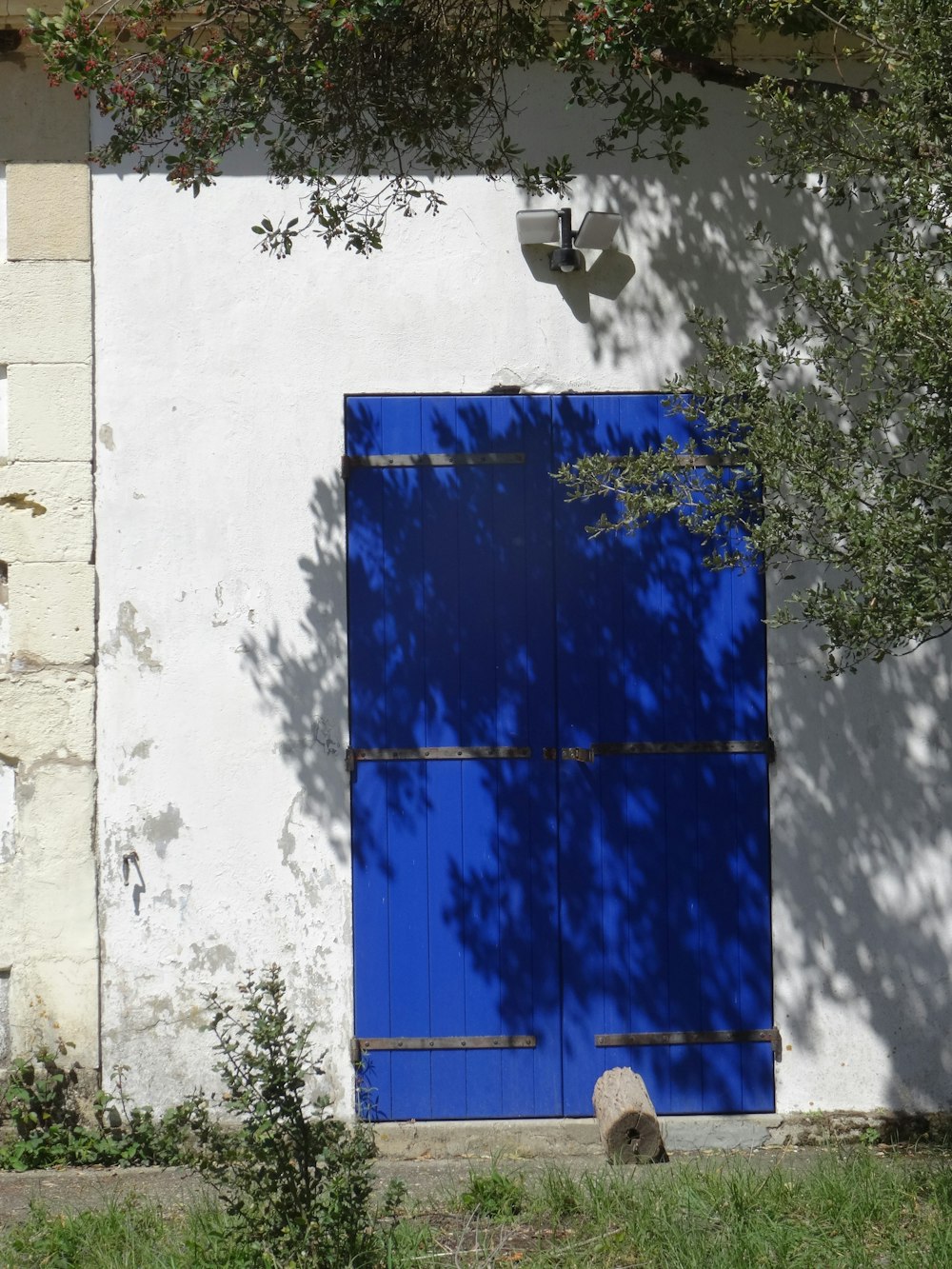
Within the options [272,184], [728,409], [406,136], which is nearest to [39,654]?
[272,184]

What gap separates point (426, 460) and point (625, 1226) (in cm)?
274

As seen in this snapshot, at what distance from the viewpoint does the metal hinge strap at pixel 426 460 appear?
4734mm

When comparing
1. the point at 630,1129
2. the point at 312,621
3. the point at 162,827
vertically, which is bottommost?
the point at 630,1129

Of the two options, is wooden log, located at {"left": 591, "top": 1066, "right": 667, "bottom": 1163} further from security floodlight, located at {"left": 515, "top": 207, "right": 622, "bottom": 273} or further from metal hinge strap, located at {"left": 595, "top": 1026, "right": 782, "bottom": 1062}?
security floodlight, located at {"left": 515, "top": 207, "right": 622, "bottom": 273}

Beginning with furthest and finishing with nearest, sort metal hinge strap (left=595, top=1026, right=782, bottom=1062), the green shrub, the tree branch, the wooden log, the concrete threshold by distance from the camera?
metal hinge strap (left=595, top=1026, right=782, bottom=1062) < the concrete threshold < the wooden log < the tree branch < the green shrub

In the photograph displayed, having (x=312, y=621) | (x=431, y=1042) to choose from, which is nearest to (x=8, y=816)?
(x=312, y=621)

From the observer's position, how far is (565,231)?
15.3ft

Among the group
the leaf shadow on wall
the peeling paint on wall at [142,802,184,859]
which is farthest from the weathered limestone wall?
the leaf shadow on wall

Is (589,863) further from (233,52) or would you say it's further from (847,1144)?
(233,52)

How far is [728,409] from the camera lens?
3.69 m

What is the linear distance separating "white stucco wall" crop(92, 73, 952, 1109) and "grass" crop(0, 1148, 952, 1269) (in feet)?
2.88

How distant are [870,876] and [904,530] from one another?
6.77 ft

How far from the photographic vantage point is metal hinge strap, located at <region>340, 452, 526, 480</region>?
4.73 meters

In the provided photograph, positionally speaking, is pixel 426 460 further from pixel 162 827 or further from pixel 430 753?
pixel 162 827
